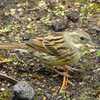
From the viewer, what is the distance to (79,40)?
4.87 m

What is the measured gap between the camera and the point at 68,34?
4949 mm

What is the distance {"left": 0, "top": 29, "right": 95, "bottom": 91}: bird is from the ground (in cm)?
12

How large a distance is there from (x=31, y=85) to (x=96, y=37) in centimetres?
110

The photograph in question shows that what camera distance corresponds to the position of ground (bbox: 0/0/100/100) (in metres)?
4.60

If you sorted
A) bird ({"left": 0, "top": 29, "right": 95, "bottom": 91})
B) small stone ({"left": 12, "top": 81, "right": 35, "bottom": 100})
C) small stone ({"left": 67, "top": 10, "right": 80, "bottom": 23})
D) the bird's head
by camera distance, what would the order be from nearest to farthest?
1. small stone ({"left": 12, "top": 81, "right": 35, "bottom": 100})
2. bird ({"left": 0, "top": 29, "right": 95, "bottom": 91})
3. the bird's head
4. small stone ({"left": 67, "top": 10, "right": 80, "bottom": 23})

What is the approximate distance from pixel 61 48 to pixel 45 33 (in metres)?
0.66

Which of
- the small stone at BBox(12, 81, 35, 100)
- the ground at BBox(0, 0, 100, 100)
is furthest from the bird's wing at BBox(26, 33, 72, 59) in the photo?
the small stone at BBox(12, 81, 35, 100)

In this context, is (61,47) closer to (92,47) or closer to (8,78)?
(92,47)

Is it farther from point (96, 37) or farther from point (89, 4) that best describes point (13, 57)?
point (89, 4)

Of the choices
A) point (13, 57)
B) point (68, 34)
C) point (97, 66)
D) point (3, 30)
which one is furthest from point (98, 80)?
point (3, 30)

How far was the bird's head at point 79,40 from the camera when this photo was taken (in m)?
4.82

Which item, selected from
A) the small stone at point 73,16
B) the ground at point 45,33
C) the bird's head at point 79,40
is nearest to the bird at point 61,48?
the bird's head at point 79,40

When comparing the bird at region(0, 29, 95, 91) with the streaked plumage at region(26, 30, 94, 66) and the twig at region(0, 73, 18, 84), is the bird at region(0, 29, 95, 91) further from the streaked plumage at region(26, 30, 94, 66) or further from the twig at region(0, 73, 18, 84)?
the twig at region(0, 73, 18, 84)

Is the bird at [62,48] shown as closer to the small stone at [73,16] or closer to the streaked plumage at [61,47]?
the streaked plumage at [61,47]
